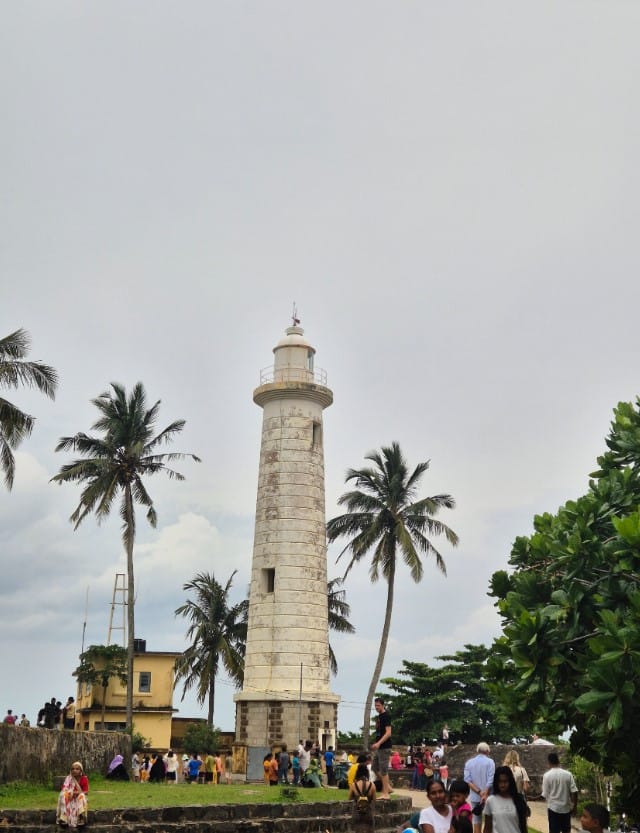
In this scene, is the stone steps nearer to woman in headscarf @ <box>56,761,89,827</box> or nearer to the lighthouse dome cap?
woman in headscarf @ <box>56,761,89,827</box>

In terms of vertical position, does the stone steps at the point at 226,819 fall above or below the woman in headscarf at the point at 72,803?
below

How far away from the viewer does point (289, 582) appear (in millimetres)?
33781

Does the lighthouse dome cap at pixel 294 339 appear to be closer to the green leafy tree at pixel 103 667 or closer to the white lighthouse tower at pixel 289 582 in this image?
the white lighthouse tower at pixel 289 582

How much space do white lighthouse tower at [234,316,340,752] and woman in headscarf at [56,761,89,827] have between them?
63.5ft

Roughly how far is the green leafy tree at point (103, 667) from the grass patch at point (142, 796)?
17.9m

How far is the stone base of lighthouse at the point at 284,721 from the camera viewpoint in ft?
107

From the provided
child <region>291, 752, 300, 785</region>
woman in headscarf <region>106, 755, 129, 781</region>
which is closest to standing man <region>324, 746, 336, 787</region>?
child <region>291, 752, 300, 785</region>

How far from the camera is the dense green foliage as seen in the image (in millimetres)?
42656

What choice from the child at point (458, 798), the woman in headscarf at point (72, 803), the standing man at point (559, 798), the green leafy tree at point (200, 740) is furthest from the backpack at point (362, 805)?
the green leafy tree at point (200, 740)

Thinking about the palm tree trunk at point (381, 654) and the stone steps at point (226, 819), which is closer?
the stone steps at point (226, 819)

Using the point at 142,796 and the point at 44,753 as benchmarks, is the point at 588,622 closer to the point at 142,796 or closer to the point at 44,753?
the point at 142,796

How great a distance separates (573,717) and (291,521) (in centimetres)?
2310

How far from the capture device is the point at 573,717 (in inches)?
451

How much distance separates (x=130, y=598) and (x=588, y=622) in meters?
25.1
